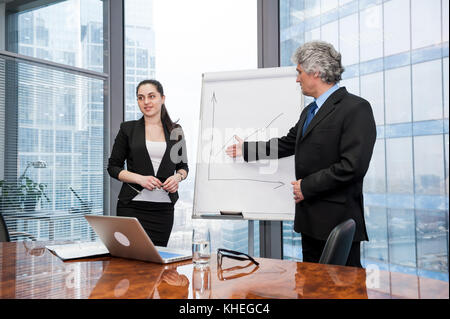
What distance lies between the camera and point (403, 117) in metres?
2.78

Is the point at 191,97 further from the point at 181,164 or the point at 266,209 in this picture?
the point at 266,209

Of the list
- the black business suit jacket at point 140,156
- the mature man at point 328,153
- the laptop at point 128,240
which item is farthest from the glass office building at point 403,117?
the laptop at point 128,240

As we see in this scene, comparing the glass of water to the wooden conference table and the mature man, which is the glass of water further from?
the mature man

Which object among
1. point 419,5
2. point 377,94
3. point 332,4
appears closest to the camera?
point 419,5

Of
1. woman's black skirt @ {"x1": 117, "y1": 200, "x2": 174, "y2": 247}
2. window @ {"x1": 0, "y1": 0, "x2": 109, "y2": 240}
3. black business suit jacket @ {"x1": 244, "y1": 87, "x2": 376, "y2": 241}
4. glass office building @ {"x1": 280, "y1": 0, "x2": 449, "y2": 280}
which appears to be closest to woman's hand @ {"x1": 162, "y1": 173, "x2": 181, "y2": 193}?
woman's black skirt @ {"x1": 117, "y1": 200, "x2": 174, "y2": 247}

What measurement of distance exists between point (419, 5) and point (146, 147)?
2052 millimetres

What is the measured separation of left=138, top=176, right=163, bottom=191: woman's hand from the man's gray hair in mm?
1132

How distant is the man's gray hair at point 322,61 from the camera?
2.18 m

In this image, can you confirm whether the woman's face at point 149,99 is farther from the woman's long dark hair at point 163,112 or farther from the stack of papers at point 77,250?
the stack of papers at point 77,250

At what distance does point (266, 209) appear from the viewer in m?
2.78

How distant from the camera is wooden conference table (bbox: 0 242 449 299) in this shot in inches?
38.2

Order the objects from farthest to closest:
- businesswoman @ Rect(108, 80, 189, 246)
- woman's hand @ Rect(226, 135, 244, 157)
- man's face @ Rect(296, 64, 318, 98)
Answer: woman's hand @ Rect(226, 135, 244, 157), businesswoman @ Rect(108, 80, 189, 246), man's face @ Rect(296, 64, 318, 98)

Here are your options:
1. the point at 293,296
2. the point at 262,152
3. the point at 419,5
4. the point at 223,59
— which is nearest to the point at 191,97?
the point at 223,59

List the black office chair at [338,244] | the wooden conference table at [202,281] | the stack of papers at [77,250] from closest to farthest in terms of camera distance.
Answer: the wooden conference table at [202,281] < the black office chair at [338,244] < the stack of papers at [77,250]
